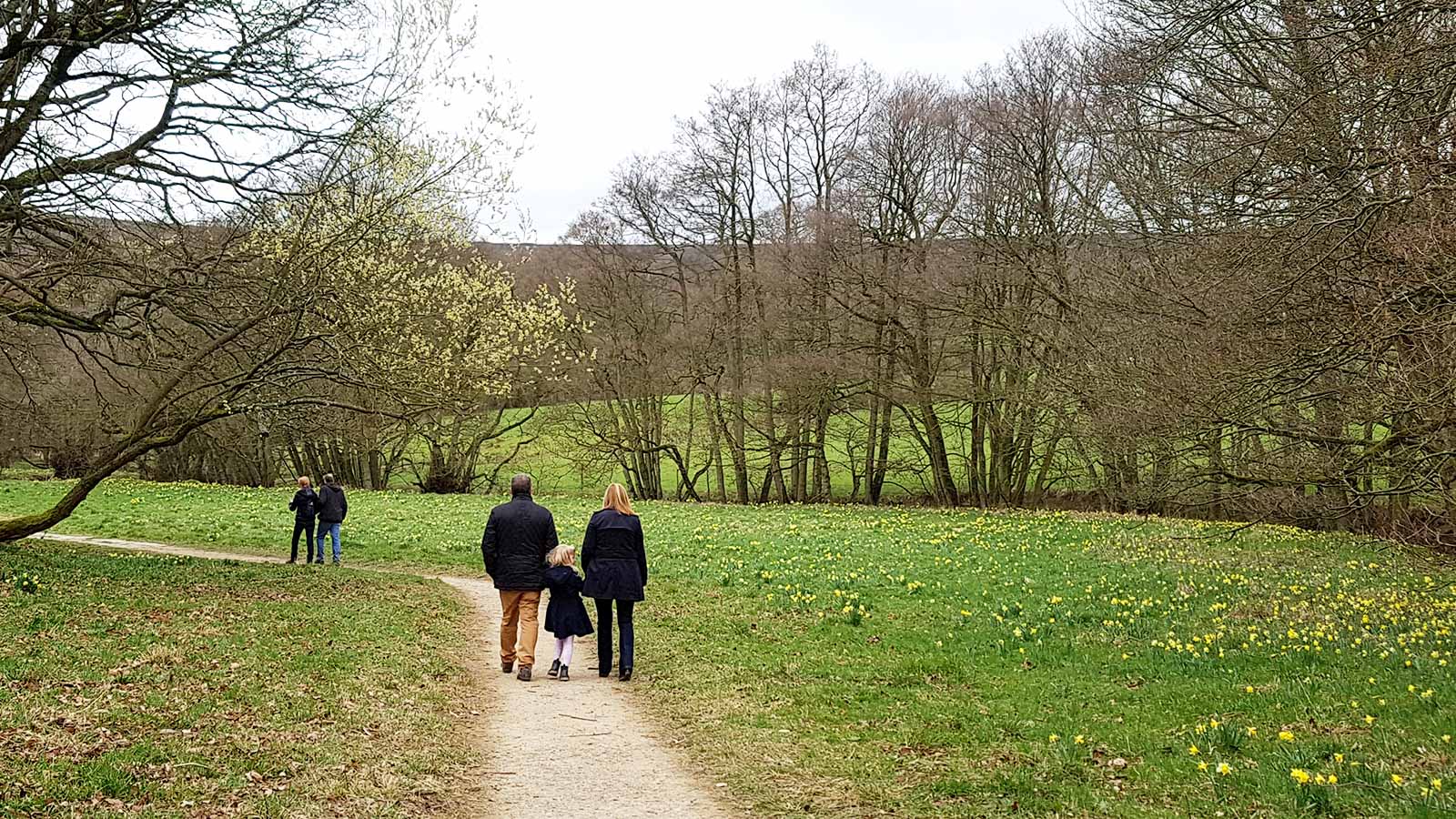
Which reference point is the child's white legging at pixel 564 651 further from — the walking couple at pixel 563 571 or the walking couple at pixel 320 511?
the walking couple at pixel 320 511

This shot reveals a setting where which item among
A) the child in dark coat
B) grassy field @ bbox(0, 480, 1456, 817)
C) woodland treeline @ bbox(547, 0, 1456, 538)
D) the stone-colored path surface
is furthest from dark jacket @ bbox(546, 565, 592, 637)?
woodland treeline @ bbox(547, 0, 1456, 538)

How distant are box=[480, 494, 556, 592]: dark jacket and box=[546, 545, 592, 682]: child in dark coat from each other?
13cm

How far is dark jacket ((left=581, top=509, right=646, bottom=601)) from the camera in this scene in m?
11.4

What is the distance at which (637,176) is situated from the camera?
4422 centimetres

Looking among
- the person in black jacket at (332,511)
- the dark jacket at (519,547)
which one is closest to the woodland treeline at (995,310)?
the person in black jacket at (332,511)

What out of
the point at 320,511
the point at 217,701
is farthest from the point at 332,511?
the point at 217,701

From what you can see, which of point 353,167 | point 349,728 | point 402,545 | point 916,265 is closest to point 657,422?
point 916,265

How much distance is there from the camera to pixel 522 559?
11.6m

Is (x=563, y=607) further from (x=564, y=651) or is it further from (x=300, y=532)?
(x=300, y=532)

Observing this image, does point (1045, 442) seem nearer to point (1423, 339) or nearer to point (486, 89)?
point (486, 89)

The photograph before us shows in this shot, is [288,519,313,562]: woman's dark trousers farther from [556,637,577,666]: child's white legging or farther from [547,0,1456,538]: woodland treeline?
[547,0,1456,538]: woodland treeline

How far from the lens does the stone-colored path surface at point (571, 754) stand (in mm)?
7301

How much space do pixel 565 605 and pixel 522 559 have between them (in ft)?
2.16

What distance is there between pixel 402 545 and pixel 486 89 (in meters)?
10.1
